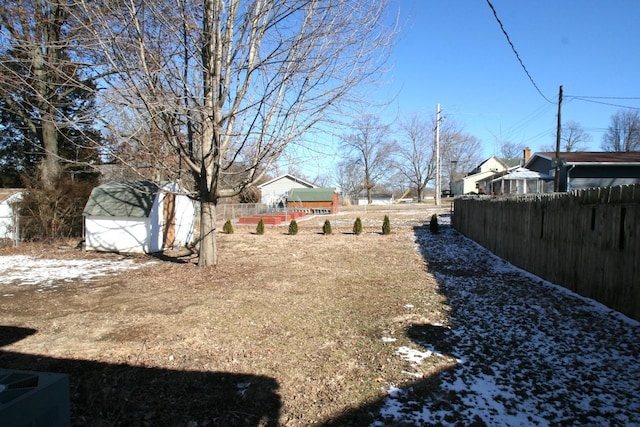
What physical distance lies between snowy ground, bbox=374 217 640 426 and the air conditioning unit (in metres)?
2.12

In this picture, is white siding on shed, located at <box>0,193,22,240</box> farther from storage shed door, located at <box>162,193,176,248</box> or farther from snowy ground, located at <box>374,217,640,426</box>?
snowy ground, located at <box>374,217,640,426</box>

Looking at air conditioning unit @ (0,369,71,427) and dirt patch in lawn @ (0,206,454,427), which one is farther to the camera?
dirt patch in lawn @ (0,206,454,427)

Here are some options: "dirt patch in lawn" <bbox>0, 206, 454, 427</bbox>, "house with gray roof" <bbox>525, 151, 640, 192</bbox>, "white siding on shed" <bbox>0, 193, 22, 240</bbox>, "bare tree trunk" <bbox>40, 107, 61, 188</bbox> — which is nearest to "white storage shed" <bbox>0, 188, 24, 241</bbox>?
"white siding on shed" <bbox>0, 193, 22, 240</bbox>

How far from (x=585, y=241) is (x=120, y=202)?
13184 mm

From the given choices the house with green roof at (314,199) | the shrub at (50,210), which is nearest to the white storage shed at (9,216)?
the shrub at (50,210)

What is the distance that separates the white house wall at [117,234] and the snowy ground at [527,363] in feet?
33.4

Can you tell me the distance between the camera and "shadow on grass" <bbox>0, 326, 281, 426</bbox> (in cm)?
304

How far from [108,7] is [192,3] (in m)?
1.39

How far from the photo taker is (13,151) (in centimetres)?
1888

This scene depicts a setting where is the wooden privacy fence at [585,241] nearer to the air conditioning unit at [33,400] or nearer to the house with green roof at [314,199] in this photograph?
the air conditioning unit at [33,400]

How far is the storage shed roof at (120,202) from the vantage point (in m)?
13.0

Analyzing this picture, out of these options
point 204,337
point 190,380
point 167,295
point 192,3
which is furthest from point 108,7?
point 190,380

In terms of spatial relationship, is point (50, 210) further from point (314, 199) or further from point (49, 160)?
point (314, 199)

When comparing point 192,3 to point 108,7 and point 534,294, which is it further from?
point 534,294
